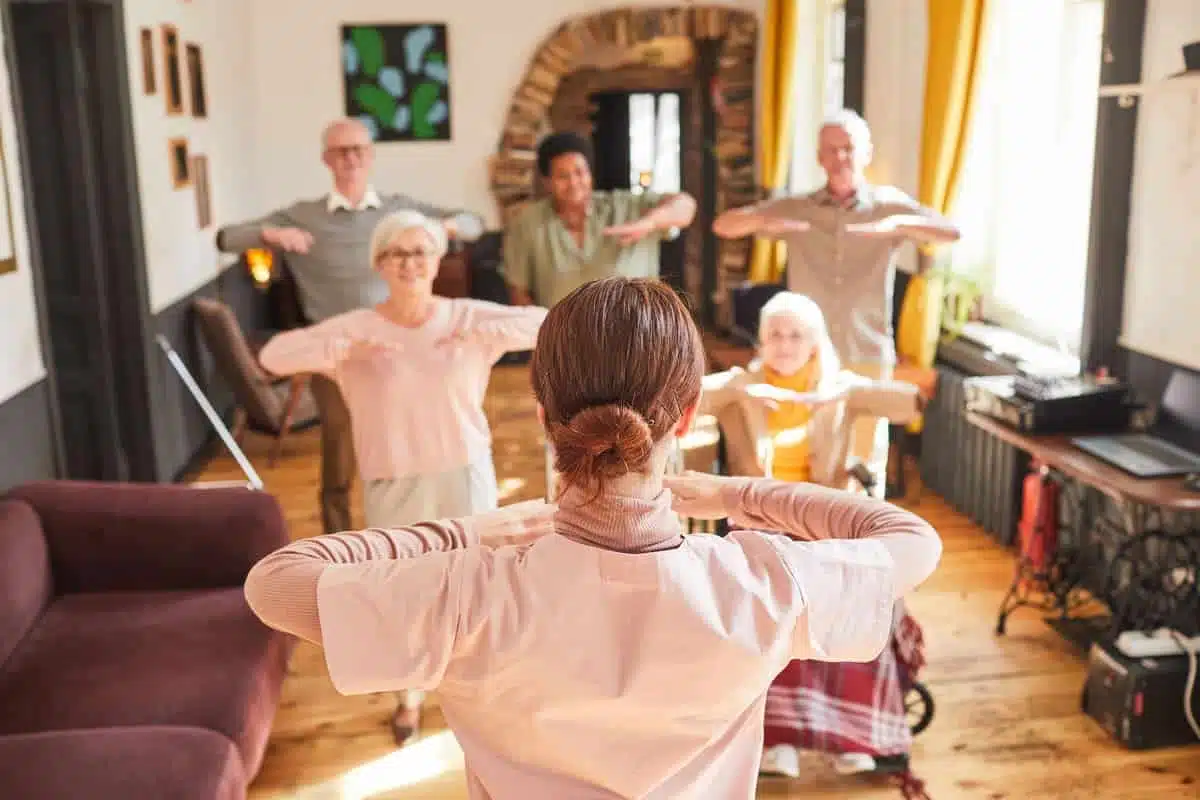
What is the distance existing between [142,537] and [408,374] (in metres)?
1.06

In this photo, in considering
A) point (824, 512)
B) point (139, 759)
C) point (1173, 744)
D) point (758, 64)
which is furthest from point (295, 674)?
point (758, 64)

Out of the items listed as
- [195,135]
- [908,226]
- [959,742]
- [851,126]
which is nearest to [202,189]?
[195,135]

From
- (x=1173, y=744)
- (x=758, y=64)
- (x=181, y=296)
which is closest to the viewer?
(x=1173, y=744)

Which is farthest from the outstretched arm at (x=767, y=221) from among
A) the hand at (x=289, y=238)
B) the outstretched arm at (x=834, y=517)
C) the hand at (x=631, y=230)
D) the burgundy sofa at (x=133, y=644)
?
the outstretched arm at (x=834, y=517)

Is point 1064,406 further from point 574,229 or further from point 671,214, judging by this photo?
point 574,229

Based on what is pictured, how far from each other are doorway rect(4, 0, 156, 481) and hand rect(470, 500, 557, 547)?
410cm

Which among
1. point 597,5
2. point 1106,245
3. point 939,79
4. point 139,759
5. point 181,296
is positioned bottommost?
point 139,759

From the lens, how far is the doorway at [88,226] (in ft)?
16.2

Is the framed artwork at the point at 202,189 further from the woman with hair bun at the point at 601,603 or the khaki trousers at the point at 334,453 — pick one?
the woman with hair bun at the point at 601,603

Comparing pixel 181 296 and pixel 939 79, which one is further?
pixel 181 296

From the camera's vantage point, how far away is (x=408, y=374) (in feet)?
10.0

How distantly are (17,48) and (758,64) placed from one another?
5.14 m

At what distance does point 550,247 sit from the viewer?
425cm

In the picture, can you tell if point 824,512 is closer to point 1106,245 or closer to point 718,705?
point 718,705
